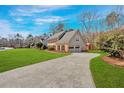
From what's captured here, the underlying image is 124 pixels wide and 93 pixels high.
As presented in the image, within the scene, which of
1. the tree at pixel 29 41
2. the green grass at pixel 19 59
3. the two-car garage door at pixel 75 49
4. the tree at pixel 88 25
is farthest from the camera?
the tree at pixel 29 41

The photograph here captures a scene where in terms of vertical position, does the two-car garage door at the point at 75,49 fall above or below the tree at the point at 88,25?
below

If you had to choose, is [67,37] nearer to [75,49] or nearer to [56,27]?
[75,49]

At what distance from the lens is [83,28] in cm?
2811

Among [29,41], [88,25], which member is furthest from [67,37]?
[29,41]

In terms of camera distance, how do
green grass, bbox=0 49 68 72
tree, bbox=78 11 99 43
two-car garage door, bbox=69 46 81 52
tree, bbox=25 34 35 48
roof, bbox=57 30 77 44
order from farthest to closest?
tree, bbox=25 34 35 48
roof, bbox=57 30 77 44
two-car garage door, bbox=69 46 81 52
tree, bbox=78 11 99 43
green grass, bbox=0 49 68 72

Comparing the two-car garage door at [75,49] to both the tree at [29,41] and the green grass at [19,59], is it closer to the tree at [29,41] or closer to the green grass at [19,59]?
the green grass at [19,59]

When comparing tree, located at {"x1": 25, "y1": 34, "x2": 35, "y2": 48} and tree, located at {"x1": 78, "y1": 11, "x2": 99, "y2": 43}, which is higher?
tree, located at {"x1": 78, "y1": 11, "x2": 99, "y2": 43}

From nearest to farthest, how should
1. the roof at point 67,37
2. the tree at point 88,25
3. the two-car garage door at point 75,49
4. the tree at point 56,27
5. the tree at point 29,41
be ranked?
the tree at point 88,25, the two-car garage door at point 75,49, the roof at point 67,37, the tree at point 56,27, the tree at point 29,41

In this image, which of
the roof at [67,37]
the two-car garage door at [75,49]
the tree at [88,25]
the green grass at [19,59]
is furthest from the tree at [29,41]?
the green grass at [19,59]

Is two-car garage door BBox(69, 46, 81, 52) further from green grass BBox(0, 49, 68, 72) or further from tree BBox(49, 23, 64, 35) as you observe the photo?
green grass BBox(0, 49, 68, 72)

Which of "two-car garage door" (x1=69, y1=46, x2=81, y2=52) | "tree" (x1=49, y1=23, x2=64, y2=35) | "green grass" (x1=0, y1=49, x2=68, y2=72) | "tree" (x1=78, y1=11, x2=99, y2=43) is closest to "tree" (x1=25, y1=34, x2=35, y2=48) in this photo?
"tree" (x1=49, y1=23, x2=64, y2=35)

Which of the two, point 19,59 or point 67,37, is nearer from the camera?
point 19,59
